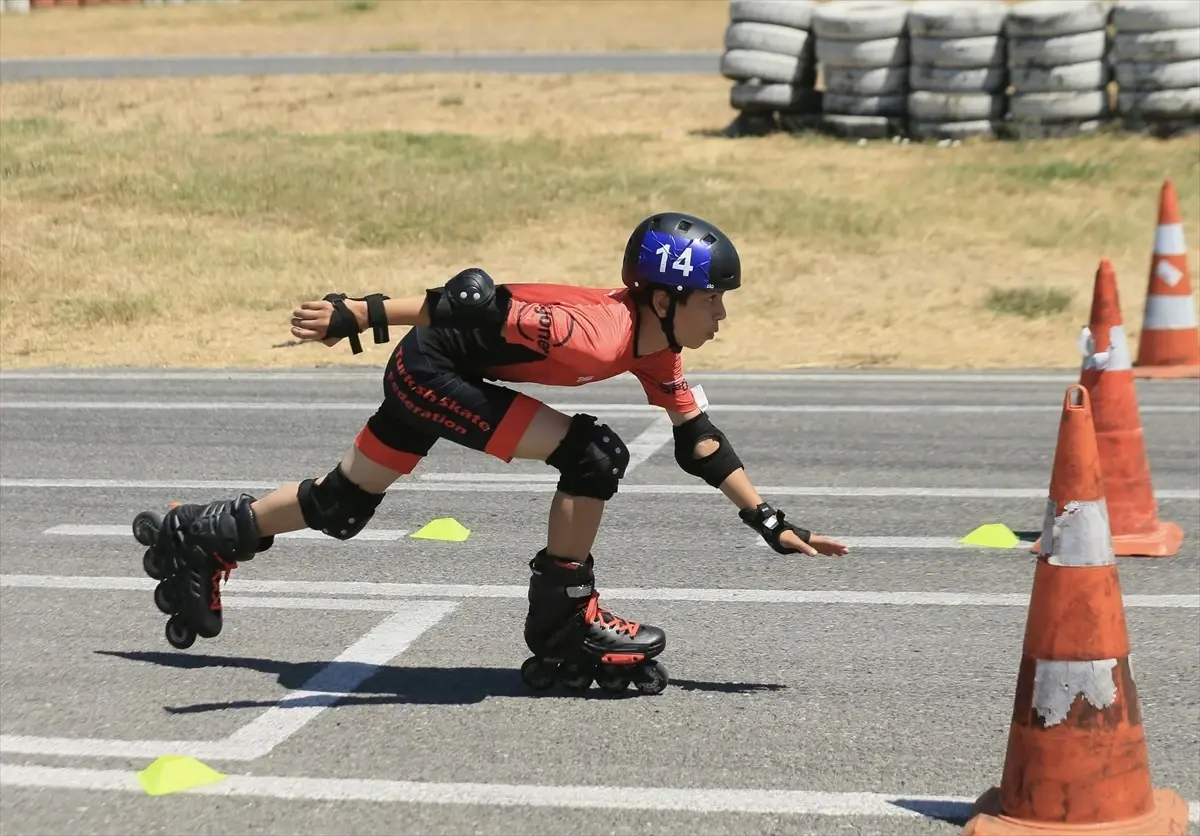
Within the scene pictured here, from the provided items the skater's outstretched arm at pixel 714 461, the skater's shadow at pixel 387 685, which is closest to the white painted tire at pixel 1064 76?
the skater's outstretched arm at pixel 714 461

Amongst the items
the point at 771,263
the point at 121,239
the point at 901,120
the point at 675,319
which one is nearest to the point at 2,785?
the point at 675,319

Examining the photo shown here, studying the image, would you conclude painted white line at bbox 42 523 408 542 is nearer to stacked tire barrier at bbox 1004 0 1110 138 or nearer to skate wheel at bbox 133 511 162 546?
skate wheel at bbox 133 511 162 546

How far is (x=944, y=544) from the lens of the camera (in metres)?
7.46

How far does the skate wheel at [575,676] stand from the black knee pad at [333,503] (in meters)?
0.79

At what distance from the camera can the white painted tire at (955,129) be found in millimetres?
19594

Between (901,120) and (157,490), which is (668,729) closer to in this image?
(157,490)

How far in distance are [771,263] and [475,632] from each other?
10.4 metres

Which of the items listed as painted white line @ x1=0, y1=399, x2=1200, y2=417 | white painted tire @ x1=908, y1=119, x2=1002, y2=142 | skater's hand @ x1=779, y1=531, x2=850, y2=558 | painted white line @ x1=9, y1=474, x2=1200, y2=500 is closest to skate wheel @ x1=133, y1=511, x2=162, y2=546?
skater's hand @ x1=779, y1=531, x2=850, y2=558

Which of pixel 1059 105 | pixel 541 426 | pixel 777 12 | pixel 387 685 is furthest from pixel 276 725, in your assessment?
pixel 777 12

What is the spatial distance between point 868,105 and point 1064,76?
7.56ft

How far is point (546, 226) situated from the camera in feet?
58.0

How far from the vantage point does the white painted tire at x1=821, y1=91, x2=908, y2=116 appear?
66.0 feet

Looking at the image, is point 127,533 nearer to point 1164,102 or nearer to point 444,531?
point 444,531

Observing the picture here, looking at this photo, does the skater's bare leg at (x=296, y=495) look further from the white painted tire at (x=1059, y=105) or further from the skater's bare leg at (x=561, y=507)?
the white painted tire at (x=1059, y=105)
